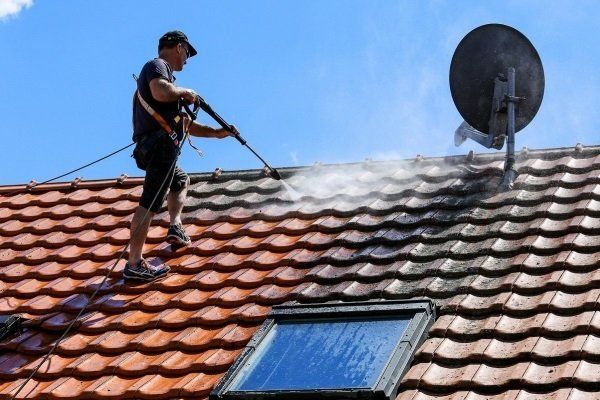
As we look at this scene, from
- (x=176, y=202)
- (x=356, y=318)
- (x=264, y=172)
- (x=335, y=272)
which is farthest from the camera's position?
(x=264, y=172)

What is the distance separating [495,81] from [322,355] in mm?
3581

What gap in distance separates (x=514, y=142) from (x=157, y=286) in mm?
2940

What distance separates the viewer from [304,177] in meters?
9.46

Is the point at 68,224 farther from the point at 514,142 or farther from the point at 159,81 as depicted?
the point at 514,142

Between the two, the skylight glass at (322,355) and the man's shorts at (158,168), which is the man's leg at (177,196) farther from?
the skylight glass at (322,355)

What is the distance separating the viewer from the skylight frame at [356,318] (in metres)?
5.72

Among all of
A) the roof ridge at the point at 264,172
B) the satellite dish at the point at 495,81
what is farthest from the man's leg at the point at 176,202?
the satellite dish at the point at 495,81

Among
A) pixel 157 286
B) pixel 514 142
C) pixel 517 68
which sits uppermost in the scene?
pixel 517 68

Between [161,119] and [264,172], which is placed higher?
[264,172]

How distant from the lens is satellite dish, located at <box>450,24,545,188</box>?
8.87m

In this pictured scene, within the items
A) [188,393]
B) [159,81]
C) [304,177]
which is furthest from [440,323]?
[304,177]

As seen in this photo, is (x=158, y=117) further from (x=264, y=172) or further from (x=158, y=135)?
(x=264, y=172)

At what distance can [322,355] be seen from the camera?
6195 millimetres

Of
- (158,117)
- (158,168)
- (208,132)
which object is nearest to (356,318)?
(158,168)
